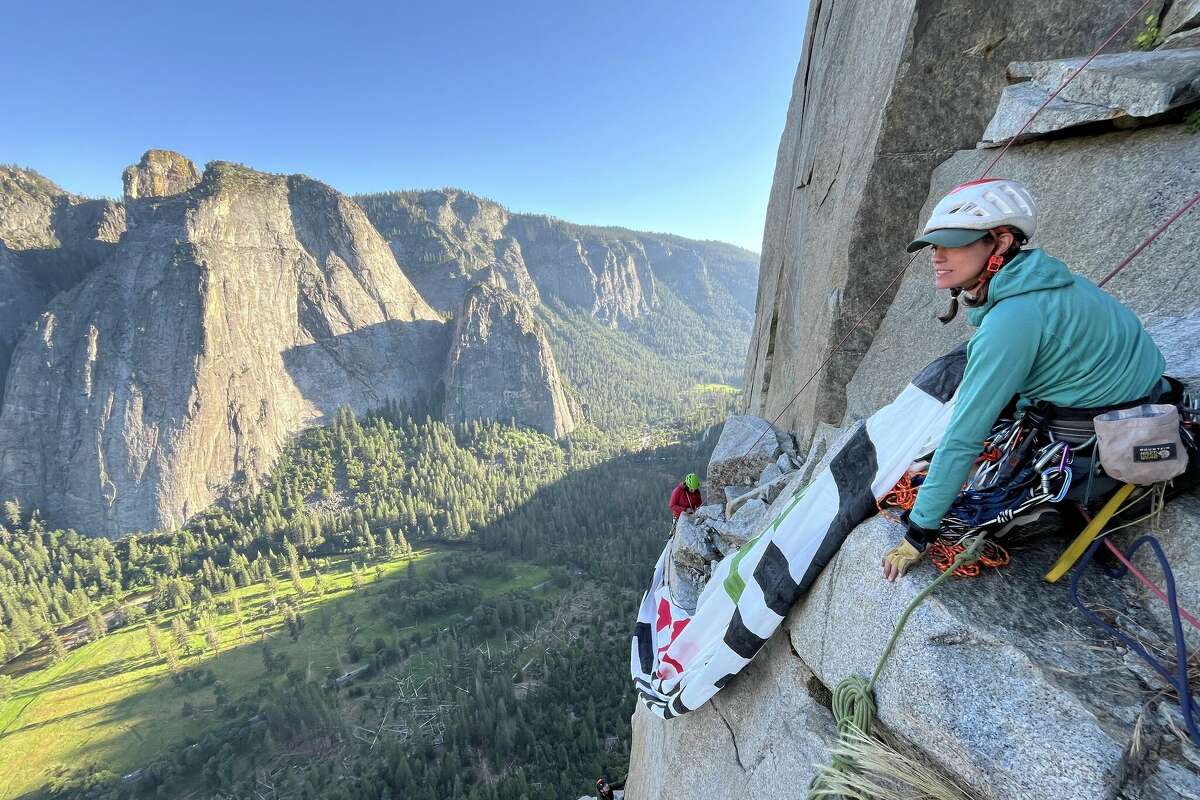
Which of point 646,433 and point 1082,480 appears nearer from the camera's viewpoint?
point 1082,480

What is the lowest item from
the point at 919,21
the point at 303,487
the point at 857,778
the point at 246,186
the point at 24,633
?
the point at 24,633

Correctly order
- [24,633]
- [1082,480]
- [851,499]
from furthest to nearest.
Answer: [24,633], [851,499], [1082,480]

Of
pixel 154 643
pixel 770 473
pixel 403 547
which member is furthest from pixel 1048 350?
pixel 403 547

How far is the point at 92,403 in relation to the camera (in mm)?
92625

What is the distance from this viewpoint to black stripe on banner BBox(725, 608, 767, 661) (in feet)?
15.7

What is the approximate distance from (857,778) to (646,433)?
14675 cm

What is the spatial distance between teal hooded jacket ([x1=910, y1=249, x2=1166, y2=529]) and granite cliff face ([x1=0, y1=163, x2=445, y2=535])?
12325cm

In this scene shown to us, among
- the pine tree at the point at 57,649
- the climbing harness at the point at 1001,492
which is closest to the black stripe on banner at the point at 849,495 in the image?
the climbing harness at the point at 1001,492

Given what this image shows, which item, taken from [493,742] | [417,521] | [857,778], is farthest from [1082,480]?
[417,521]

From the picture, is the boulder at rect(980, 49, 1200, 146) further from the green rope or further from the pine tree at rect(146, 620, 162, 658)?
the pine tree at rect(146, 620, 162, 658)

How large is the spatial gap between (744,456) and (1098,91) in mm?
7978

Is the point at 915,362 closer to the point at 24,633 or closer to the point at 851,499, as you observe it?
the point at 851,499

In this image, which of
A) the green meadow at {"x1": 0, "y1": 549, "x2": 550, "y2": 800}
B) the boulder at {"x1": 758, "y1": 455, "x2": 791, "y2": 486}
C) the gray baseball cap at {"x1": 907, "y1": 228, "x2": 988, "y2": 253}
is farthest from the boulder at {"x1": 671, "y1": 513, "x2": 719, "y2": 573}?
the green meadow at {"x1": 0, "y1": 549, "x2": 550, "y2": 800}

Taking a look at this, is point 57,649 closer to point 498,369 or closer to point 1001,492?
point 498,369
